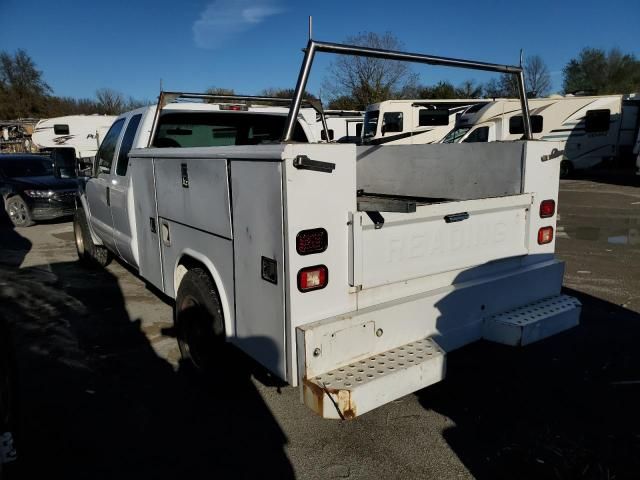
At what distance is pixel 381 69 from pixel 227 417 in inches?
1202

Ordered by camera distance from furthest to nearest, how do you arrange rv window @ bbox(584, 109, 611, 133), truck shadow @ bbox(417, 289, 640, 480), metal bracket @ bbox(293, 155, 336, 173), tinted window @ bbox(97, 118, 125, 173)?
rv window @ bbox(584, 109, 611, 133) < tinted window @ bbox(97, 118, 125, 173) < truck shadow @ bbox(417, 289, 640, 480) < metal bracket @ bbox(293, 155, 336, 173)

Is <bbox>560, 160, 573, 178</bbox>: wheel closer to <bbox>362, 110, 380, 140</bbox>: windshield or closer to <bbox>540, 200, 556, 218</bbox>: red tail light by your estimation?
<bbox>362, 110, 380, 140</bbox>: windshield

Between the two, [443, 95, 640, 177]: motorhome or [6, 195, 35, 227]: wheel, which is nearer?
[6, 195, 35, 227]: wheel

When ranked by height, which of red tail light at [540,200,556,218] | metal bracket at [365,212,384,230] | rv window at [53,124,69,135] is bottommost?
red tail light at [540,200,556,218]

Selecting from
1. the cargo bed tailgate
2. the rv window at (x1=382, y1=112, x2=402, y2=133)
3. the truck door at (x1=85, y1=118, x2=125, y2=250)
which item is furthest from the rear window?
the rv window at (x1=382, y1=112, x2=402, y2=133)

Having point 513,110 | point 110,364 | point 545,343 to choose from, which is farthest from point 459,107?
point 110,364

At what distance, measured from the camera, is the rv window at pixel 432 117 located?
2073 centimetres

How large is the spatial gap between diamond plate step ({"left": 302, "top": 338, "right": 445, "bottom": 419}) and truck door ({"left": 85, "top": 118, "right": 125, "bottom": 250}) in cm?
357

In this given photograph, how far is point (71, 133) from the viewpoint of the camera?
2577 centimetres

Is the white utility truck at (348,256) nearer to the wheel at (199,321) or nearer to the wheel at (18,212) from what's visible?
the wheel at (199,321)

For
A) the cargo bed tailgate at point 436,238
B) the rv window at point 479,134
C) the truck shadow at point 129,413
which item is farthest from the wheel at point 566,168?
the truck shadow at point 129,413

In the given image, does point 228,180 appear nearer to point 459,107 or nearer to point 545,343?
point 545,343

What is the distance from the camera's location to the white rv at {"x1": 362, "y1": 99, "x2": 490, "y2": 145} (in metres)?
19.8

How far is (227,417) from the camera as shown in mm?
3160
